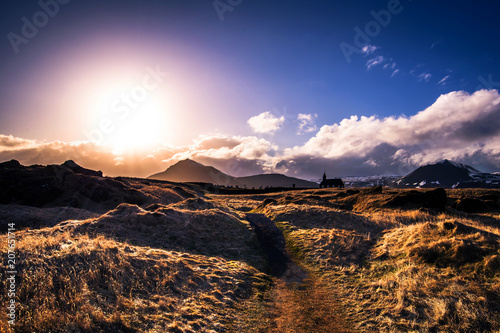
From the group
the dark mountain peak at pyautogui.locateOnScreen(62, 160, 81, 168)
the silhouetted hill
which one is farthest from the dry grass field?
the dark mountain peak at pyautogui.locateOnScreen(62, 160, 81, 168)

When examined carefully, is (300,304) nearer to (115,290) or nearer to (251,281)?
(251,281)

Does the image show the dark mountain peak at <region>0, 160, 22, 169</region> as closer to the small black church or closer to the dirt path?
the dirt path

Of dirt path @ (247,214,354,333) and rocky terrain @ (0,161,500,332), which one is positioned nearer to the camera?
rocky terrain @ (0,161,500,332)

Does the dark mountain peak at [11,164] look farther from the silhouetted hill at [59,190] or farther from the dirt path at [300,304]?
the dirt path at [300,304]

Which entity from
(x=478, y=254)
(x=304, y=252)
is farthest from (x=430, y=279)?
(x=304, y=252)

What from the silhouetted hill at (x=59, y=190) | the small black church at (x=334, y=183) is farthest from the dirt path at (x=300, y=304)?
the small black church at (x=334, y=183)

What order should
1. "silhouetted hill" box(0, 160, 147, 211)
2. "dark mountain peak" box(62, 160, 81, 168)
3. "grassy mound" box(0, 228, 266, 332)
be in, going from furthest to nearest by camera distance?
"dark mountain peak" box(62, 160, 81, 168) → "silhouetted hill" box(0, 160, 147, 211) → "grassy mound" box(0, 228, 266, 332)

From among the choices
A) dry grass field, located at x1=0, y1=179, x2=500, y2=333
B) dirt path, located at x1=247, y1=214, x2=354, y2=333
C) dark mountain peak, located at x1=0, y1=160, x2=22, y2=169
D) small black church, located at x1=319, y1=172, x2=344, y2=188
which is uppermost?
dark mountain peak, located at x1=0, y1=160, x2=22, y2=169

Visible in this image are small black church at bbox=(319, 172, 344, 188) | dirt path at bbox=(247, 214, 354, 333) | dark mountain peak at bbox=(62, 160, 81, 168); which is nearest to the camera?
dirt path at bbox=(247, 214, 354, 333)

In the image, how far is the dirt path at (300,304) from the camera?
877cm

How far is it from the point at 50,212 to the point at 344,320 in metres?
35.6

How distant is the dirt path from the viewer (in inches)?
345

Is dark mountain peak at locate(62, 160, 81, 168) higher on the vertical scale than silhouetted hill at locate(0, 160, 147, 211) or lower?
higher

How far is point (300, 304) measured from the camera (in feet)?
34.4
